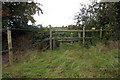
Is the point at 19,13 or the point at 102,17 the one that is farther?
the point at 102,17

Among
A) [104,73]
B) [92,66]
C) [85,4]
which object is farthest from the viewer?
[85,4]

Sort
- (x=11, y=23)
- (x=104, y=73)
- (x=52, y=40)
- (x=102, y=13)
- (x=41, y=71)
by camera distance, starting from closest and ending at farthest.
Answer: (x=104, y=73) → (x=41, y=71) → (x=11, y=23) → (x=52, y=40) → (x=102, y=13)

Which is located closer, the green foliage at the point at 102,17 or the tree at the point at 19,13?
the tree at the point at 19,13

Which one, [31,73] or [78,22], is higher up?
[78,22]

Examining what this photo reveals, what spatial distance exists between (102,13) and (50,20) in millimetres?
2975

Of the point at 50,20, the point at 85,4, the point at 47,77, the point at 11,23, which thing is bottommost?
the point at 47,77

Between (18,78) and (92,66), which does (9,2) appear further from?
(92,66)

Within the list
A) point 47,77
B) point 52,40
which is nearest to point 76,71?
point 47,77

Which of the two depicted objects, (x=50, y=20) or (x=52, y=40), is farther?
(x=50, y=20)

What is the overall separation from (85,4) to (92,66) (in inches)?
189

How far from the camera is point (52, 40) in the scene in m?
4.68

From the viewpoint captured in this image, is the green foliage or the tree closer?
the tree

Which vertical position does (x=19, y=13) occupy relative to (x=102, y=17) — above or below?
below

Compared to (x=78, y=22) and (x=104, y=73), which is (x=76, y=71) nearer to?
(x=104, y=73)
